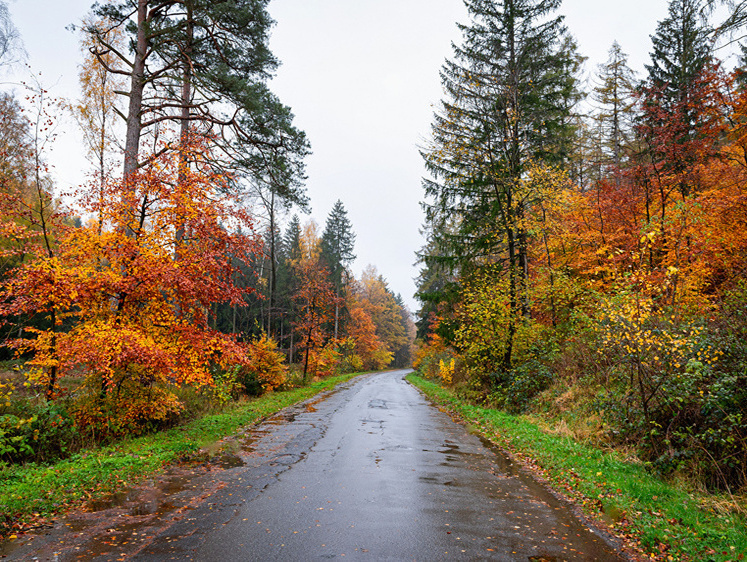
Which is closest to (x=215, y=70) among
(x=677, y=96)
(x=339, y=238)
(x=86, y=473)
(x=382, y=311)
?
(x=86, y=473)

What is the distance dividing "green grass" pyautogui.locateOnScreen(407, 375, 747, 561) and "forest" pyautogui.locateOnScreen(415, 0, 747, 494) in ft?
2.21

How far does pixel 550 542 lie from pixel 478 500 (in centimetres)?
140

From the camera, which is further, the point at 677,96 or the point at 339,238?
the point at 339,238

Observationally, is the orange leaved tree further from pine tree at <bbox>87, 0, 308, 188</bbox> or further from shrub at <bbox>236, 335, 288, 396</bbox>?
shrub at <bbox>236, 335, 288, 396</bbox>

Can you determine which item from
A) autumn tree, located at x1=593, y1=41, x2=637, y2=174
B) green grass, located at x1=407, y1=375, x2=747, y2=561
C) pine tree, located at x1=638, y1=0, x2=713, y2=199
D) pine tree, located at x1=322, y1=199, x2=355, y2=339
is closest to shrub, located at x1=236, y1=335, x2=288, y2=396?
green grass, located at x1=407, y1=375, x2=747, y2=561

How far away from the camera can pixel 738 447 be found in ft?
18.6

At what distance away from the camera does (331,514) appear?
5070 mm

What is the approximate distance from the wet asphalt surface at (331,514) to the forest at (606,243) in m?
2.68

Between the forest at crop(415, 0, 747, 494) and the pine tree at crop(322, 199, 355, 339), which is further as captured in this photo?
the pine tree at crop(322, 199, 355, 339)

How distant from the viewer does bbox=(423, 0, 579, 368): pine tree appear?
1617 centimetres

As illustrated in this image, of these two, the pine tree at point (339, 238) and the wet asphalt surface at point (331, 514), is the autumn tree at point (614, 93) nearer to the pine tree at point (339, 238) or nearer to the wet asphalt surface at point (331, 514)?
the wet asphalt surface at point (331, 514)

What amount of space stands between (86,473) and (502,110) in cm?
1760

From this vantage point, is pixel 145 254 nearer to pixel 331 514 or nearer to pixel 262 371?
pixel 331 514

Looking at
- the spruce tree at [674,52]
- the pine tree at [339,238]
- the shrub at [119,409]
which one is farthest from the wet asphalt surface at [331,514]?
Result: the pine tree at [339,238]
